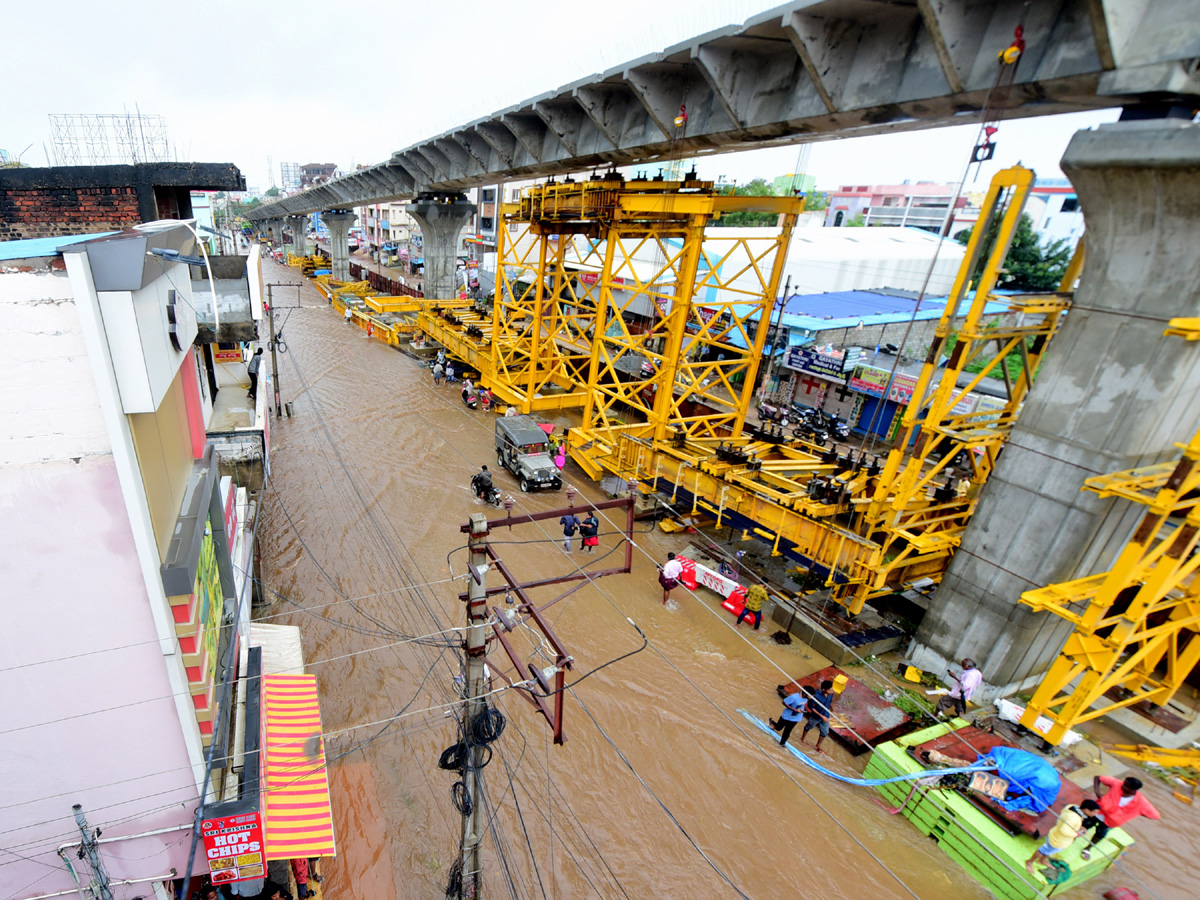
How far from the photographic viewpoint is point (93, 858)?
5.16 metres

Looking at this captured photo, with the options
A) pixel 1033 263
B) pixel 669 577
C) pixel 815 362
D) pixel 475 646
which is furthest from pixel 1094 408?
pixel 1033 263

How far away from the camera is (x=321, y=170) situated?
148625 millimetres

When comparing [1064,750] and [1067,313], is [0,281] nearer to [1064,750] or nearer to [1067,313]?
[1067,313]

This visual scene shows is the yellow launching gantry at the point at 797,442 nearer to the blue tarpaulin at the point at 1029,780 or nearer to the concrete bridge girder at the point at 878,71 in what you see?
the concrete bridge girder at the point at 878,71

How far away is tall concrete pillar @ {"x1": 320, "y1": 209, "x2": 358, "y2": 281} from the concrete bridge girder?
146 ft

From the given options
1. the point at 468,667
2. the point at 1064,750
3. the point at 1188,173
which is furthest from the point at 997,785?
the point at 1188,173

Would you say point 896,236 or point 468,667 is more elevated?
point 896,236

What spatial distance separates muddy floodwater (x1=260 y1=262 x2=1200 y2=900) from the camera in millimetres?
7500

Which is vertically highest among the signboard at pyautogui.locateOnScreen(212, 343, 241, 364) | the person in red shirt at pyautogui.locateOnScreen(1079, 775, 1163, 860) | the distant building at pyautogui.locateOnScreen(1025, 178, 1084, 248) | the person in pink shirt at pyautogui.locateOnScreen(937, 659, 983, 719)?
the distant building at pyautogui.locateOnScreen(1025, 178, 1084, 248)

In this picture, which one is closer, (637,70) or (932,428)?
(932,428)

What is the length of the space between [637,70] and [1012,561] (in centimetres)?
1228

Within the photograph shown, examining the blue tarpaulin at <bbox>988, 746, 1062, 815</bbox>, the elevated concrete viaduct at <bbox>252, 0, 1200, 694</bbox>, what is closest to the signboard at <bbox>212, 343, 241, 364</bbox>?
the elevated concrete viaduct at <bbox>252, 0, 1200, 694</bbox>

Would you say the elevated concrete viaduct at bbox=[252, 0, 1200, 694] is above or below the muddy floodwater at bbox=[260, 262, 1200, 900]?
above

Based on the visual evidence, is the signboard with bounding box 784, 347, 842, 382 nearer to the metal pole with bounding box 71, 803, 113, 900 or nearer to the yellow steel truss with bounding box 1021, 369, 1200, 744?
the yellow steel truss with bounding box 1021, 369, 1200, 744
